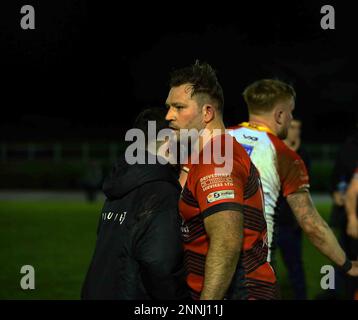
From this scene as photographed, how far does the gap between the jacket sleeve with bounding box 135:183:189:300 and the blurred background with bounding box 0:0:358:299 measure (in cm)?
950

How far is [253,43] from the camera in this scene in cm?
3738

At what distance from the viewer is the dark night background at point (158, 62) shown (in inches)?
1401

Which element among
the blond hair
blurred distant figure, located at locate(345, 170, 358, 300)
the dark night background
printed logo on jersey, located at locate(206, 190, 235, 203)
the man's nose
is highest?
the dark night background

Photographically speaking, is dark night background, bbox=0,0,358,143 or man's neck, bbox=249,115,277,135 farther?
dark night background, bbox=0,0,358,143

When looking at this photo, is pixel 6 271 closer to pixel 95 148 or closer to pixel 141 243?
pixel 141 243

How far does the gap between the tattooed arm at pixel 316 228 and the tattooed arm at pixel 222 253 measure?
1.40 meters

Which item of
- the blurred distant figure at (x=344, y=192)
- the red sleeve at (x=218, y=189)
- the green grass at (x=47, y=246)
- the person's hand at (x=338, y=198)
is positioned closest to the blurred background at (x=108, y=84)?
the green grass at (x=47, y=246)

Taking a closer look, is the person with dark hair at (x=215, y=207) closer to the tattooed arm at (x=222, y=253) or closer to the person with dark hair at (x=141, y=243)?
the tattooed arm at (x=222, y=253)

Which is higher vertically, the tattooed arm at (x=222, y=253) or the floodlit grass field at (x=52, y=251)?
the tattooed arm at (x=222, y=253)

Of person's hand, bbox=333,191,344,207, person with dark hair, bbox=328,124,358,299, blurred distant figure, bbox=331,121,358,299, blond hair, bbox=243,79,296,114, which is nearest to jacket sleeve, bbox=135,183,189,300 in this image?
blond hair, bbox=243,79,296,114

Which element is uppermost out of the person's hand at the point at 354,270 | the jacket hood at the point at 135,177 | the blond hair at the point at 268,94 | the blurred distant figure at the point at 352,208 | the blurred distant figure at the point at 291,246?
the blond hair at the point at 268,94

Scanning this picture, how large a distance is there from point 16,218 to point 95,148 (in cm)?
2236

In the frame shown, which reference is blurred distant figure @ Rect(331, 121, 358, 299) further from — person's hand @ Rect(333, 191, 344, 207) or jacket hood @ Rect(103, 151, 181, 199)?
jacket hood @ Rect(103, 151, 181, 199)

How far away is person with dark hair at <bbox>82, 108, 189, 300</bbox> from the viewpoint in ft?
11.7
